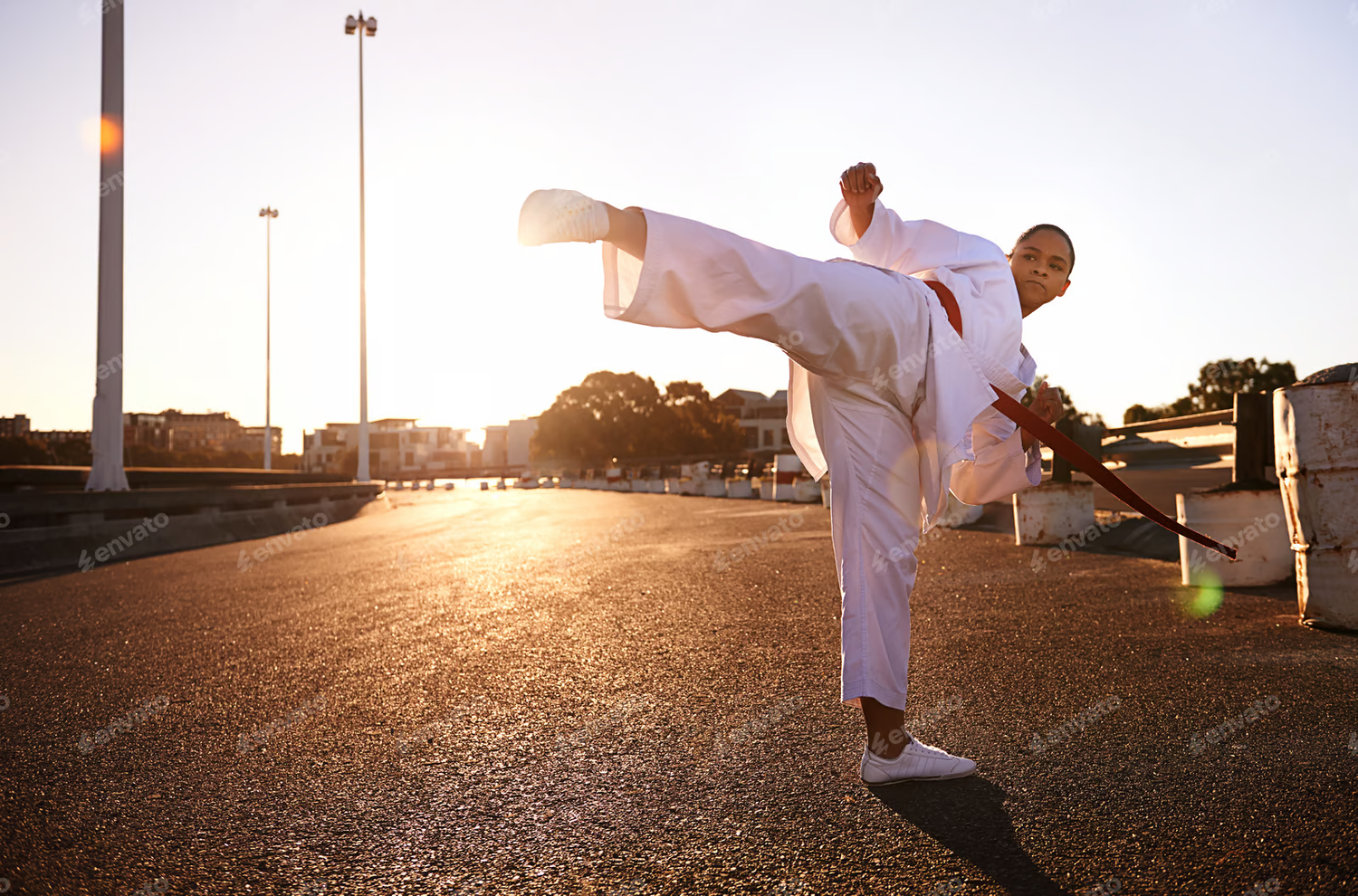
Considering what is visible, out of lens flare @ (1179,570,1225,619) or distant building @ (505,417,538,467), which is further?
distant building @ (505,417,538,467)

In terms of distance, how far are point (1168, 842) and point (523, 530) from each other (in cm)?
1335

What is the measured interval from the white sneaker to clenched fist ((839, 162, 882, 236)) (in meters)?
1.05

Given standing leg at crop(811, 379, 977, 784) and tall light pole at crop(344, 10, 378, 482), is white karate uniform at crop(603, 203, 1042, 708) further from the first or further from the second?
tall light pole at crop(344, 10, 378, 482)

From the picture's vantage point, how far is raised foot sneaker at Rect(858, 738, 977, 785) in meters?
2.63

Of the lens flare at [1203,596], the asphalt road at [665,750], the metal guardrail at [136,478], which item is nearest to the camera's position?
the asphalt road at [665,750]

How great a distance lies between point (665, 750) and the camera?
9.84ft

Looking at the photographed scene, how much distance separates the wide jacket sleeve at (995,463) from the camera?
312 cm

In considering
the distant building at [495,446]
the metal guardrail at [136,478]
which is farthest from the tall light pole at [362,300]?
the distant building at [495,446]

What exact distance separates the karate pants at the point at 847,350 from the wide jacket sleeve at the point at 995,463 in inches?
16.2

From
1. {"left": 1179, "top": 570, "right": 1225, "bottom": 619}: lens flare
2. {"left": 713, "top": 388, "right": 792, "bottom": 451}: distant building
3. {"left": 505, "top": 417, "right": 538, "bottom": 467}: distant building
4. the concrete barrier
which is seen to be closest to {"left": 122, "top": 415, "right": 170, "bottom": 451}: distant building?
{"left": 505, "top": 417, "right": 538, "bottom": 467}: distant building

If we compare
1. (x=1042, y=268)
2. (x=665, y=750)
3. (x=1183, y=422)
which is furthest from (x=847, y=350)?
(x=1183, y=422)

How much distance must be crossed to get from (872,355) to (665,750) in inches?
56.1

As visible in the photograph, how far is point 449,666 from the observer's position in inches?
176

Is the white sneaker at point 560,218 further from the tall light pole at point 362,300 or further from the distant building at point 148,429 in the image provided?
the distant building at point 148,429
